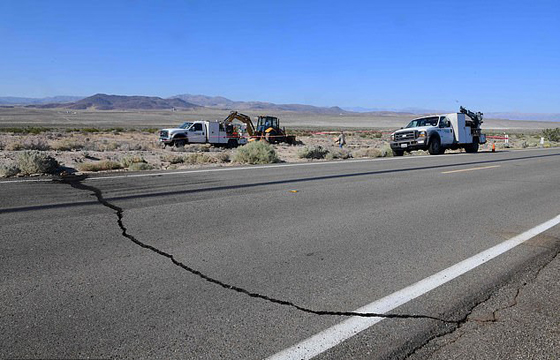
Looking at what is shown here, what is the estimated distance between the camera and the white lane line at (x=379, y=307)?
11.1 feet

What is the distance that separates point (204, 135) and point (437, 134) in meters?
17.1

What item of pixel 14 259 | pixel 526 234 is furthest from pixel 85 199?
pixel 526 234

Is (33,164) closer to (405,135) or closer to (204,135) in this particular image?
(405,135)

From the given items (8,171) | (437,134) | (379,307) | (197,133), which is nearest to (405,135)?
(437,134)

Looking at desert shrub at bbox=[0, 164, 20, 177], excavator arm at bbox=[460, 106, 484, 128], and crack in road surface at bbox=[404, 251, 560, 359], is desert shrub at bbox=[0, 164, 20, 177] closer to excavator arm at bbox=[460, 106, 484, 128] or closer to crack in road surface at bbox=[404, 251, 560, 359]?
crack in road surface at bbox=[404, 251, 560, 359]

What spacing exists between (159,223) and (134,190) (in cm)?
295

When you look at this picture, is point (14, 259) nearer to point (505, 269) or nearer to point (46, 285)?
point (46, 285)

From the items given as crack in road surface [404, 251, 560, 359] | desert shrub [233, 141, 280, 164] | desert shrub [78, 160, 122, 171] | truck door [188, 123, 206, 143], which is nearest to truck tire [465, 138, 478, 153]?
desert shrub [233, 141, 280, 164]

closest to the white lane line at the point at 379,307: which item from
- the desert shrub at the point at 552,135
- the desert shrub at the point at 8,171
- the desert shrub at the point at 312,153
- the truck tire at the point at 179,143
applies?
the desert shrub at the point at 8,171

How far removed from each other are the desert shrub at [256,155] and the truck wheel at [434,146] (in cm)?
987

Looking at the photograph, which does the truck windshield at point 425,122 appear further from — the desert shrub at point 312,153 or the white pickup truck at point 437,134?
the desert shrub at point 312,153

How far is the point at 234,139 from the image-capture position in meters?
36.3

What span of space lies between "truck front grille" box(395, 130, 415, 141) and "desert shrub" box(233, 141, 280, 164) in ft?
29.5

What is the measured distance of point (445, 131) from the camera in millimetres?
25672
